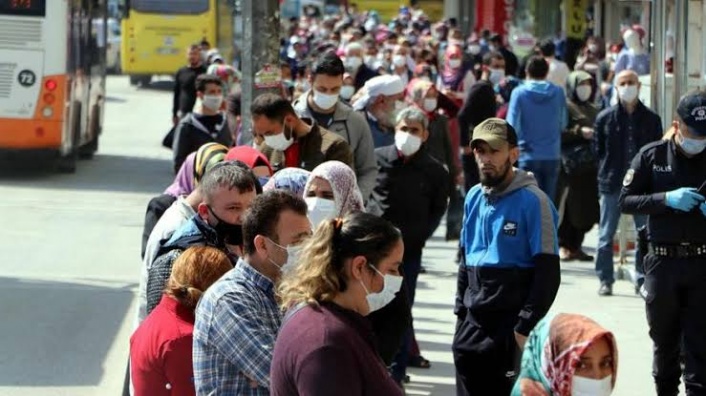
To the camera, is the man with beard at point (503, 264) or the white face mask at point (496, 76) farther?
the white face mask at point (496, 76)

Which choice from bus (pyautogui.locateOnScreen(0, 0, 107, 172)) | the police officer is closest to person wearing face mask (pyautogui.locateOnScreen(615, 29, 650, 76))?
bus (pyautogui.locateOnScreen(0, 0, 107, 172))

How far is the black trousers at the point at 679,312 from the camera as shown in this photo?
8805 mm

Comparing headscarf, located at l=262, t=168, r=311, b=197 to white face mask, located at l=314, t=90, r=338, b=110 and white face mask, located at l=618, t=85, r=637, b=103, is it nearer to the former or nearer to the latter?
white face mask, located at l=314, t=90, r=338, b=110

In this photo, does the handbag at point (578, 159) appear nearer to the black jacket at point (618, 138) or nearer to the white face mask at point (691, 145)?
the black jacket at point (618, 138)

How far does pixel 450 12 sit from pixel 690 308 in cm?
4714

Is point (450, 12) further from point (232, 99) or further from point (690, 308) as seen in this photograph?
point (690, 308)

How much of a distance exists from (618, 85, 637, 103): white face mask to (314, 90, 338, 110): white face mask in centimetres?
351

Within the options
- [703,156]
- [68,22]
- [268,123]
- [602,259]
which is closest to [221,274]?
[268,123]

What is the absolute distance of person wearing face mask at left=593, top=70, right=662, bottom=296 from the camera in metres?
13.0

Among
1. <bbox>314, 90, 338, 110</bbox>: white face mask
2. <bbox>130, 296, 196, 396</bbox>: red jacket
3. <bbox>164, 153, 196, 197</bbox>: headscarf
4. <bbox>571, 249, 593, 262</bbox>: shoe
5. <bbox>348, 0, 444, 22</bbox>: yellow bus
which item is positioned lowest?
<bbox>571, 249, 593, 262</bbox>: shoe

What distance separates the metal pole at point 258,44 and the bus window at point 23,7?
931cm

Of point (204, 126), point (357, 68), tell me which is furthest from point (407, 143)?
point (357, 68)

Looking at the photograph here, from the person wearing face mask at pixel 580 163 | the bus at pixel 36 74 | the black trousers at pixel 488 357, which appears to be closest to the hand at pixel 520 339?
the black trousers at pixel 488 357

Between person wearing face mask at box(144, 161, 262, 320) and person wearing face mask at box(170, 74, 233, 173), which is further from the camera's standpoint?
person wearing face mask at box(170, 74, 233, 173)
